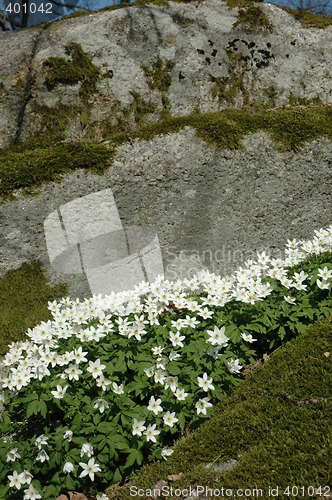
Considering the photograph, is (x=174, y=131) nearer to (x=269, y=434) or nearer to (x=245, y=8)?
(x=245, y=8)

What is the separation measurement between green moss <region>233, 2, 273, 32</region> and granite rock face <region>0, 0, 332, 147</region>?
5cm

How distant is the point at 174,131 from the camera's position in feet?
18.0

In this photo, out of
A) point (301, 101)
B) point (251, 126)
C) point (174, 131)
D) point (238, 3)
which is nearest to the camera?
point (174, 131)

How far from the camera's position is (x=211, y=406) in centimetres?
336

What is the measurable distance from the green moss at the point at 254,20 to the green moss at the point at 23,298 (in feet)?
13.5

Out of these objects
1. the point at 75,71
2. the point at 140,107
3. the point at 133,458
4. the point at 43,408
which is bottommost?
the point at 133,458

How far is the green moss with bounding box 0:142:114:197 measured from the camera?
16.4ft

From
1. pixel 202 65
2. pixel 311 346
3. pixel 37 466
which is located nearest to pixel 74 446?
pixel 37 466

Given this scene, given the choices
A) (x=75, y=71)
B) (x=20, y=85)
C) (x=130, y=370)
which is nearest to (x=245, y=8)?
(x=75, y=71)

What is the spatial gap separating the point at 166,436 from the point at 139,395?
357 millimetres

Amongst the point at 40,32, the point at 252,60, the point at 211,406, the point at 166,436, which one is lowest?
the point at 166,436

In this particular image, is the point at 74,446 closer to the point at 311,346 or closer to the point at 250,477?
the point at 250,477

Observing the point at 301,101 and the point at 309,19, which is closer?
the point at 301,101

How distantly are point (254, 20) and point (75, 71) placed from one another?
2.47 metres
